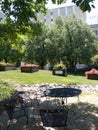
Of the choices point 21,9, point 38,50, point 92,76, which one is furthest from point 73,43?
point 21,9

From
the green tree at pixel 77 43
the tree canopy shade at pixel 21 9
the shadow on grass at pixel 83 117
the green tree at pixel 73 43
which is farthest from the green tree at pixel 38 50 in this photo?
the shadow on grass at pixel 83 117

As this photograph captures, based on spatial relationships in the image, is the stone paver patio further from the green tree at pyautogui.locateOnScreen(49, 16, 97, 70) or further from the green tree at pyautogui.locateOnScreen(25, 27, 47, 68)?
the green tree at pyautogui.locateOnScreen(25, 27, 47, 68)

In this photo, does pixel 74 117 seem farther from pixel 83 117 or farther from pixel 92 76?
pixel 92 76

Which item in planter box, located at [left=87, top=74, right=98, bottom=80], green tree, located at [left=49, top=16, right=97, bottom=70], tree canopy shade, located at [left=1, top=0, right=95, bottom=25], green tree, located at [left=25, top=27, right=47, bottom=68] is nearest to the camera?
tree canopy shade, located at [left=1, top=0, right=95, bottom=25]

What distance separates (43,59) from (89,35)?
6868mm

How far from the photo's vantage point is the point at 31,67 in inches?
923

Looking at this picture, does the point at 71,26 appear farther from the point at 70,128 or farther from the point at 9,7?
the point at 70,128

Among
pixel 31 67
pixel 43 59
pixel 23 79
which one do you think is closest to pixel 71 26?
pixel 43 59

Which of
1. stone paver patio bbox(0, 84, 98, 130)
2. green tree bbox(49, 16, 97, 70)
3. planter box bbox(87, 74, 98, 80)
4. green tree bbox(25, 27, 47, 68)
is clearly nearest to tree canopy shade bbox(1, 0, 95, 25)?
stone paver patio bbox(0, 84, 98, 130)

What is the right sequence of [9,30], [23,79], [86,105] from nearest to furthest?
[86,105] → [9,30] → [23,79]

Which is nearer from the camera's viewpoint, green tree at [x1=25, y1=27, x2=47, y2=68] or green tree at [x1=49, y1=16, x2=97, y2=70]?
green tree at [x1=49, y1=16, x2=97, y2=70]

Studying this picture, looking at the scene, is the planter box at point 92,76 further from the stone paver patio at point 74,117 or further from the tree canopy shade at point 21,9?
the tree canopy shade at point 21,9

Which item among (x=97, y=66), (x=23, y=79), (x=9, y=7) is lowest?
(x=97, y=66)

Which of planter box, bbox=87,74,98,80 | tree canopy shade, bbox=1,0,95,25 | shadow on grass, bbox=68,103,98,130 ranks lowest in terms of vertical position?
planter box, bbox=87,74,98,80
